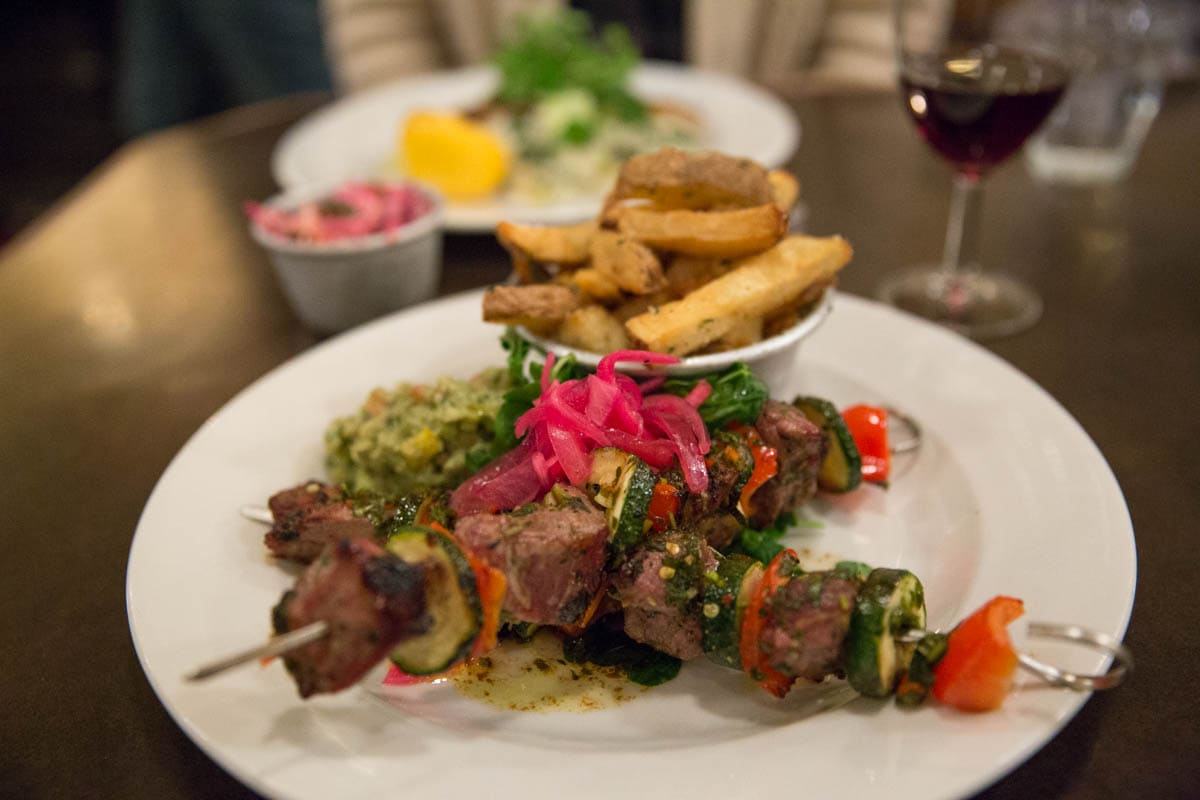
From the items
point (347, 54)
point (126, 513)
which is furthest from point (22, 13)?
point (126, 513)

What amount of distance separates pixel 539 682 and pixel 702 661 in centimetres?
36

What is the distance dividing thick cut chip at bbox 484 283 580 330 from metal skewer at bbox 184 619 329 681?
0.95 metres

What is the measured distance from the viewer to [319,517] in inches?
78.6

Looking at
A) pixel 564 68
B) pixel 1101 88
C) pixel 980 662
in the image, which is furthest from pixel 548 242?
pixel 564 68

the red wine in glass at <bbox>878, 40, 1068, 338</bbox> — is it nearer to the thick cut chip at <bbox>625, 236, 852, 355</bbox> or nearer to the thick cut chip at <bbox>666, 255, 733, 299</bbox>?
the thick cut chip at <bbox>625, 236, 852, 355</bbox>

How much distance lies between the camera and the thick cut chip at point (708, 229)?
212 cm

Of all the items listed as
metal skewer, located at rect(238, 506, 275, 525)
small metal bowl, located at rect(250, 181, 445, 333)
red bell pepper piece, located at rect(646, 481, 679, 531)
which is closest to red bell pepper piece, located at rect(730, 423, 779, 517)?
red bell pepper piece, located at rect(646, 481, 679, 531)

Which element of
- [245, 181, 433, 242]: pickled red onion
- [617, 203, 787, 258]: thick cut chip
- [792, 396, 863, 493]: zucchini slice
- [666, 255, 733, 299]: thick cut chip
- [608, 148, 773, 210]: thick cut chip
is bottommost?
[792, 396, 863, 493]: zucchini slice

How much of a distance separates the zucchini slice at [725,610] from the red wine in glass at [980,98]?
1.96 metres

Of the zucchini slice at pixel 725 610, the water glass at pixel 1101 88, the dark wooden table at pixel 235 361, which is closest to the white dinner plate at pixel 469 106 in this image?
the dark wooden table at pixel 235 361

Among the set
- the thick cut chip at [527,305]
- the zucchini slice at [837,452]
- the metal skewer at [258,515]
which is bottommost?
the metal skewer at [258,515]

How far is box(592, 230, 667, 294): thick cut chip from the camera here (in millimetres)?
2172

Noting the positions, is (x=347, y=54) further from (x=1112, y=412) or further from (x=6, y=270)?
(x=1112, y=412)

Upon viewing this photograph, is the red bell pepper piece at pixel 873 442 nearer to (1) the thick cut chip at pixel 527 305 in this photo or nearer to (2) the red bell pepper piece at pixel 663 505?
(2) the red bell pepper piece at pixel 663 505
